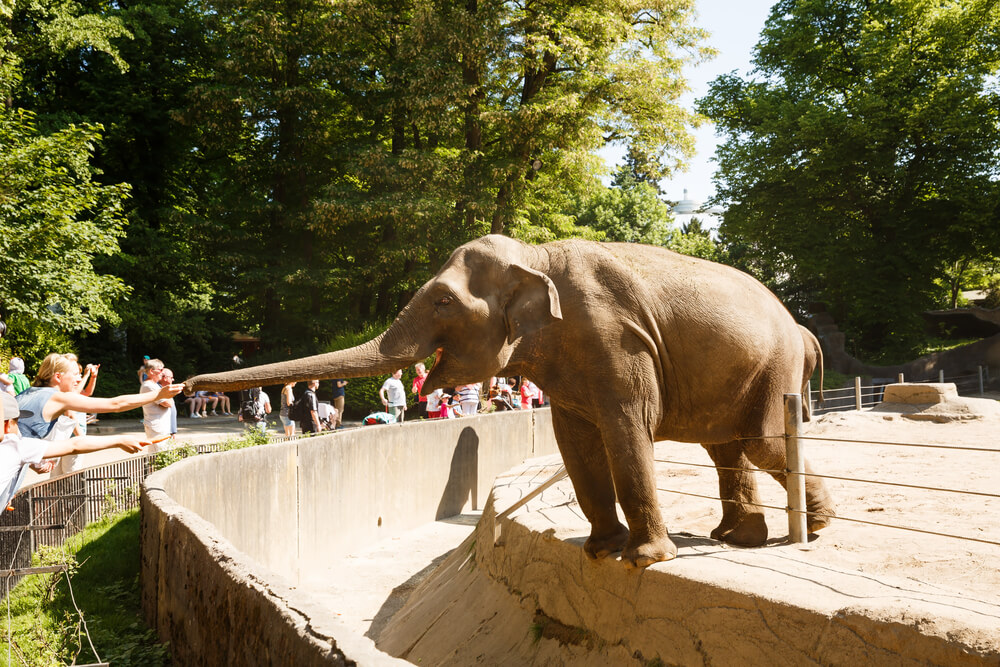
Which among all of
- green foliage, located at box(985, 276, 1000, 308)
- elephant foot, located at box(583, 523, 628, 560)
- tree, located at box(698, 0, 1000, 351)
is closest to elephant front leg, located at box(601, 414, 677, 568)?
elephant foot, located at box(583, 523, 628, 560)

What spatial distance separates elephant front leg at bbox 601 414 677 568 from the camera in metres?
4.64

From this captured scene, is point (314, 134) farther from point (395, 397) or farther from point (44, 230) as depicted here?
point (395, 397)

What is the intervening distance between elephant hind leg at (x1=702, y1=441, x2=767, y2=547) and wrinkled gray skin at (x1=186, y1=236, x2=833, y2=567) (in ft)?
0.85

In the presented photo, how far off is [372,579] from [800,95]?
106 ft

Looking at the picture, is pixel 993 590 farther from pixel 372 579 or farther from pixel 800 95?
pixel 800 95

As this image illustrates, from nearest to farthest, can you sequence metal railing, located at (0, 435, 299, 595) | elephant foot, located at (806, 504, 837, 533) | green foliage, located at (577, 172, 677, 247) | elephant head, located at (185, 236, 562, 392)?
1. elephant head, located at (185, 236, 562, 392)
2. elephant foot, located at (806, 504, 837, 533)
3. metal railing, located at (0, 435, 299, 595)
4. green foliage, located at (577, 172, 677, 247)

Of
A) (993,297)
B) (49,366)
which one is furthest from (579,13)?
(993,297)

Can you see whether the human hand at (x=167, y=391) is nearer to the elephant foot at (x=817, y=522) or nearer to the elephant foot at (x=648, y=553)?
the elephant foot at (x=648, y=553)

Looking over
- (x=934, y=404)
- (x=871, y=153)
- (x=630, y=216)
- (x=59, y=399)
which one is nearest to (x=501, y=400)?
(x=934, y=404)

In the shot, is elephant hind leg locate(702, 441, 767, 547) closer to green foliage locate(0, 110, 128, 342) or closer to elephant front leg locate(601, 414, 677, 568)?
elephant front leg locate(601, 414, 677, 568)

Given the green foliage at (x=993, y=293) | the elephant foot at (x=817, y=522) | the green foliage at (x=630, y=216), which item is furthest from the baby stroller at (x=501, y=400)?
the green foliage at (x=630, y=216)

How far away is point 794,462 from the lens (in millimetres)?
5254

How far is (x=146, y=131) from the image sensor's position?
95.7 ft

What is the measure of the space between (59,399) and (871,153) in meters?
34.3
